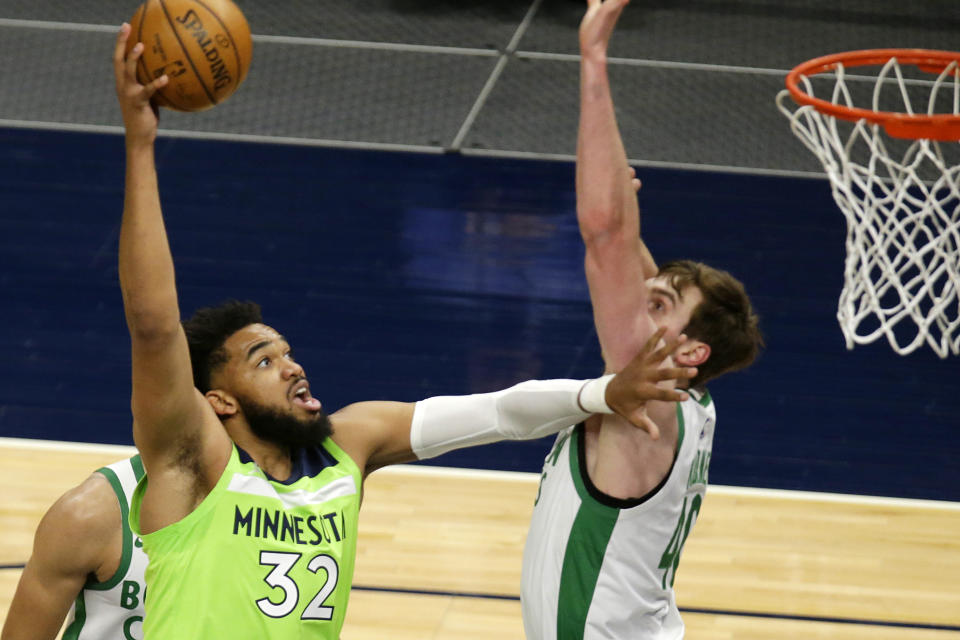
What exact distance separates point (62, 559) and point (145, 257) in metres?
1.12

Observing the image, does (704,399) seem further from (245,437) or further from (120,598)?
(120,598)

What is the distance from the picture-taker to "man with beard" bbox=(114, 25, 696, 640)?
2.77 metres

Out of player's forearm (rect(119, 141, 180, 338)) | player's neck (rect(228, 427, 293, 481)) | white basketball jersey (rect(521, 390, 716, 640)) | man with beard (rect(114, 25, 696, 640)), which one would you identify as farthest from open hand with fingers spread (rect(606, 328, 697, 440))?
player's forearm (rect(119, 141, 180, 338))

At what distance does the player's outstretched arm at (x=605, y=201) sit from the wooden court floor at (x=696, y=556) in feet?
7.44

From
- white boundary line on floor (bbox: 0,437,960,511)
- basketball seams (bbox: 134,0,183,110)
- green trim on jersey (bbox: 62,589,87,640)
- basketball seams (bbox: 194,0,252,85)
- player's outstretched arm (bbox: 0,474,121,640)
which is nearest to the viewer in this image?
basketball seams (bbox: 134,0,183,110)

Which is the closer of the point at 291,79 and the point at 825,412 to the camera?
the point at 825,412

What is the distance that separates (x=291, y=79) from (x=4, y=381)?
503cm

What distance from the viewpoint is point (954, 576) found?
18.0 feet

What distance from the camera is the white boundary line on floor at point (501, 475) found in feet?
19.9

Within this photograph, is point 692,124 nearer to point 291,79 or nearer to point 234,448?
point 291,79

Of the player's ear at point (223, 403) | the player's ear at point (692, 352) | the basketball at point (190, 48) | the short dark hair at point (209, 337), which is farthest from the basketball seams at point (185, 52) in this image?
the player's ear at point (692, 352)

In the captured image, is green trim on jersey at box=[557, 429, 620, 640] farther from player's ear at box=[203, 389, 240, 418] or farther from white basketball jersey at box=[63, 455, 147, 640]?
white basketball jersey at box=[63, 455, 147, 640]

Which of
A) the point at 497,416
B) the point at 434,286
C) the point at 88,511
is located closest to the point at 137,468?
the point at 88,511

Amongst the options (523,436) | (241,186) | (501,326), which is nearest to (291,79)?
(241,186)
